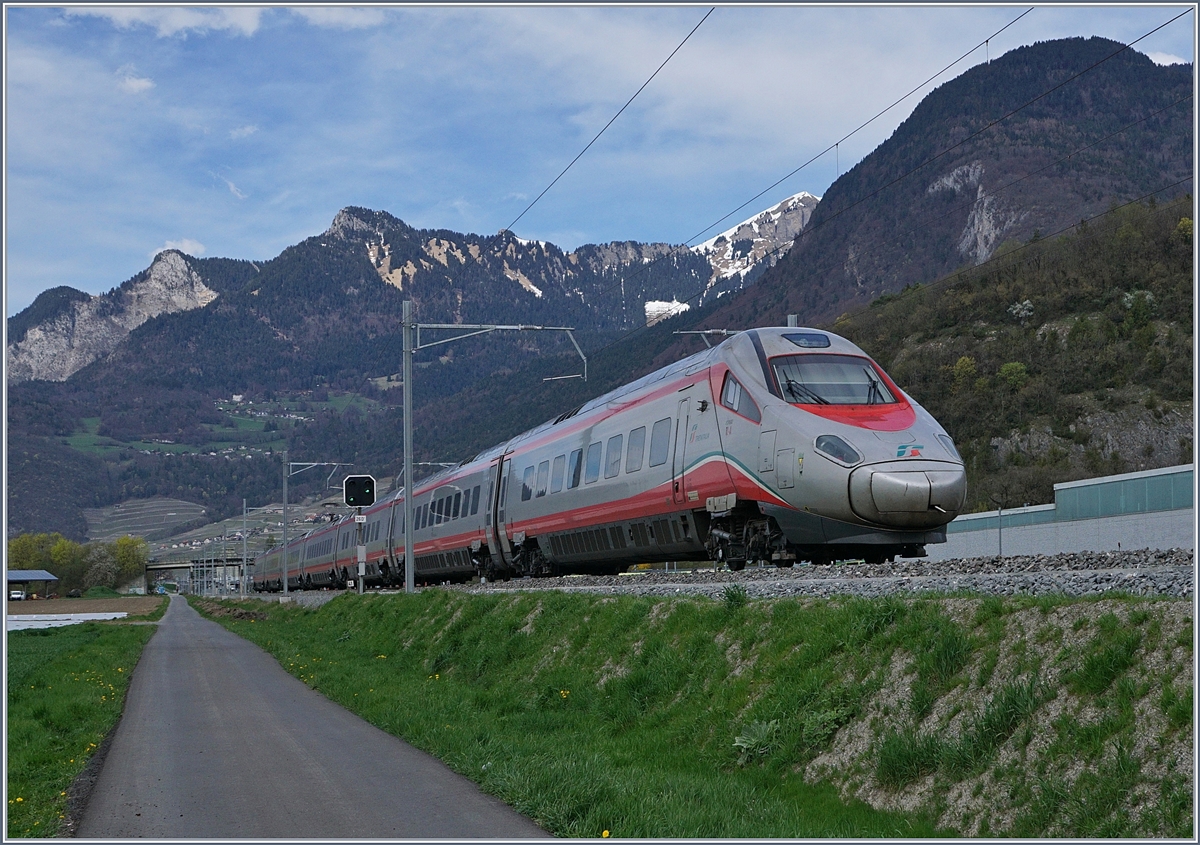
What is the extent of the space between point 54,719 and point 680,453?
36.8ft

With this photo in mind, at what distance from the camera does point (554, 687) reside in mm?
15086

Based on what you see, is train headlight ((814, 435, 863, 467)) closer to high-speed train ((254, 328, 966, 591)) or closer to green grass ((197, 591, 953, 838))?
high-speed train ((254, 328, 966, 591))

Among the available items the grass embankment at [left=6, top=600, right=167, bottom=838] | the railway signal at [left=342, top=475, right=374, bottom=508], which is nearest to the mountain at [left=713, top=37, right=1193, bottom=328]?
the railway signal at [left=342, top=475, right=374, bottom=508]

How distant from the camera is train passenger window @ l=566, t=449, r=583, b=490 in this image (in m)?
27.4

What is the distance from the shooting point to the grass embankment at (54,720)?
1016 cm

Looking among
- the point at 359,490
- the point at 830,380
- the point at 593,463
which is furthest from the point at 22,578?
the point at 830,380

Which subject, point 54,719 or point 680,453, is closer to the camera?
point 54,719

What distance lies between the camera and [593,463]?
87.0 feet

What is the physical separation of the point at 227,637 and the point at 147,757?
27.2 meters

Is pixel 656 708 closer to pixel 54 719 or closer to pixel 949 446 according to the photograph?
pixel 949 446

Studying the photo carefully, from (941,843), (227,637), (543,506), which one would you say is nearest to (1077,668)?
(941,843)

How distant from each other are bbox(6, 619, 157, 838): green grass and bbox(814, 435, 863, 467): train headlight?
10565 mm

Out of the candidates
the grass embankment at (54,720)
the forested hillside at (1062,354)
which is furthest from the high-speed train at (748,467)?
the forested hillside at (1062,354)

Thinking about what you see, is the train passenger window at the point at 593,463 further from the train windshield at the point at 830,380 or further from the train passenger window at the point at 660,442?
the train windshield at the point at 830,380
